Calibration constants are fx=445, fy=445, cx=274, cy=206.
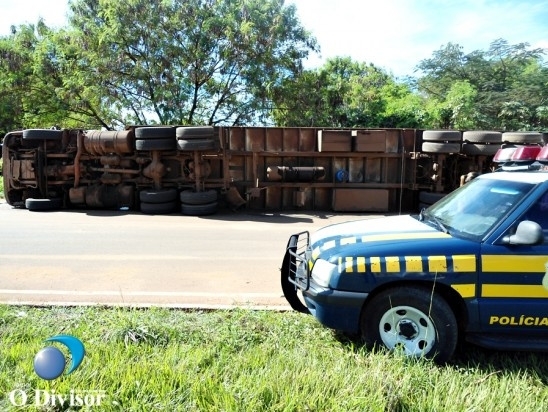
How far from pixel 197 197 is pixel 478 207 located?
7880 millimetres

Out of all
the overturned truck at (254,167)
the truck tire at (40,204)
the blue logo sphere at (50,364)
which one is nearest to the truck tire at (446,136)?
the overturned truck at (254,167)

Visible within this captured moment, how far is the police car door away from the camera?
10.4 ft

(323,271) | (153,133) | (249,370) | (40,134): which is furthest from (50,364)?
(40,134)

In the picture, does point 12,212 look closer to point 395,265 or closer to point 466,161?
point 395,265

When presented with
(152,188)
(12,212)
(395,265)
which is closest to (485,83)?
(152,188)

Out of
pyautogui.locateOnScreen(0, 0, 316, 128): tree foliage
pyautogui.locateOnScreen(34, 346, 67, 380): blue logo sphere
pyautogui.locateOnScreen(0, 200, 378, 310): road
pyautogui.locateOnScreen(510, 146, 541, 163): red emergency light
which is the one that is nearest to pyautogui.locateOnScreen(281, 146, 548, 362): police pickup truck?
pyautogui.locateOnScreen(510, 146, 541, 163): red emergency light

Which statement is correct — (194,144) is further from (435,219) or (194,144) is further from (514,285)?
(514,285)

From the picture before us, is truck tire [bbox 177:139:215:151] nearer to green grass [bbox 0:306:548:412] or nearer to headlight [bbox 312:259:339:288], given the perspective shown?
green grass [bbox 0:306:548:412]

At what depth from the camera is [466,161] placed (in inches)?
466

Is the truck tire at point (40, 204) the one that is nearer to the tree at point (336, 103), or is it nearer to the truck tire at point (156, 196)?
the truck tire at point (156, 196)

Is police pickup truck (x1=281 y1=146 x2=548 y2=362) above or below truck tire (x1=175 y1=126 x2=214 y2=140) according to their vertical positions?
below

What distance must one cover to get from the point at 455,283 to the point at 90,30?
81.7 feet

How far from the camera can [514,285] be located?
3211 millimetres

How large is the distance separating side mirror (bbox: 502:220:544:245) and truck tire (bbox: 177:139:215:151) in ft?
27.4
